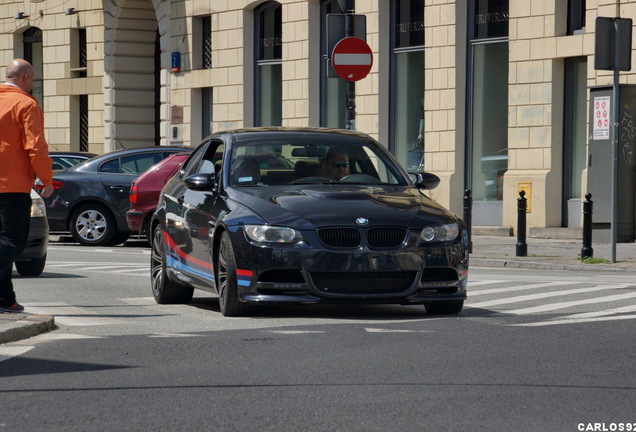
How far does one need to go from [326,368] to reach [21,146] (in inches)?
134

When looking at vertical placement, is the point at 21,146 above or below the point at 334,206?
above

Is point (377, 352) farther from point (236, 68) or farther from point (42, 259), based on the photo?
point (236, 68)

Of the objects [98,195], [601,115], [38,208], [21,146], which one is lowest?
[98,195]

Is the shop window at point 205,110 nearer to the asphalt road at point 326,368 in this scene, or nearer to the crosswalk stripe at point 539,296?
the crosswalk stripe at point 539,296

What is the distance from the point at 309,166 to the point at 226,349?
9.88 ft

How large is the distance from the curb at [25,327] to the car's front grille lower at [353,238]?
198 cm

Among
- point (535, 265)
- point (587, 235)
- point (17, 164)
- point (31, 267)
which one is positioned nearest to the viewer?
point (17, 164)

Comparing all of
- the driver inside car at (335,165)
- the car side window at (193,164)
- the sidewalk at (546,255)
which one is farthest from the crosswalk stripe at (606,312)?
the sidewalk at (546,255)

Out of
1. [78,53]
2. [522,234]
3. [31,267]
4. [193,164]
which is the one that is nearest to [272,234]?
[193,164]

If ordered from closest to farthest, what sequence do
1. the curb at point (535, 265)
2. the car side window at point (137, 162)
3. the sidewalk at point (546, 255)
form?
the curb at point (535, 265) → the sidewalk at point (546, 255) → the car side window at point (137, 162)

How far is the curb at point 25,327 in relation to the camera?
897cm

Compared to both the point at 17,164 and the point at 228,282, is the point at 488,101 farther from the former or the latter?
the point at 17,164

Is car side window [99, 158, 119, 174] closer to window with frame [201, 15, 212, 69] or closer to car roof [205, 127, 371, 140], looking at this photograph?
window with frame [201, 15, 212, 69]

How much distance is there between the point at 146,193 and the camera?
66.4 feet
